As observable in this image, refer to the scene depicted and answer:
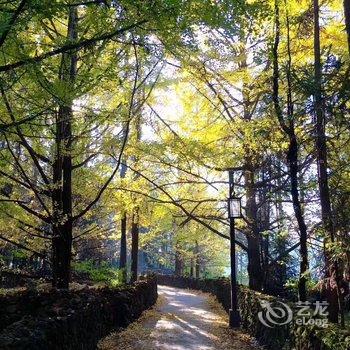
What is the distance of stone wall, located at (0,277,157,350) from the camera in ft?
16.2

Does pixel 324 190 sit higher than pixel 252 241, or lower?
higher

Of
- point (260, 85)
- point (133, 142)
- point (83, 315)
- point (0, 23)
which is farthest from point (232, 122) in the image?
point (0, 23)

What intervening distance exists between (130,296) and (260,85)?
23.7ft

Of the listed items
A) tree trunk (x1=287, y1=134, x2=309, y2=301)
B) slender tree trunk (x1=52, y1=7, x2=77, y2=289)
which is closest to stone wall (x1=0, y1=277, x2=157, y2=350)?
slender tree trunk (x1=52, y1=7, x2=77, y2=289)

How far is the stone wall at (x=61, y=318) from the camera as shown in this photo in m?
4.94

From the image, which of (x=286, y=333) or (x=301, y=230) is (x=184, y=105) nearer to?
(x=301, y=230)

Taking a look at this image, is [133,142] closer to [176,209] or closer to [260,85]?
[260,85]

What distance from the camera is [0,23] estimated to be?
4258mm

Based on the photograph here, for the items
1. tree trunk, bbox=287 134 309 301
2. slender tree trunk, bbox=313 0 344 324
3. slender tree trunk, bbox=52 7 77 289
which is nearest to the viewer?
slender tree trunk, bbox=313 0 344 324

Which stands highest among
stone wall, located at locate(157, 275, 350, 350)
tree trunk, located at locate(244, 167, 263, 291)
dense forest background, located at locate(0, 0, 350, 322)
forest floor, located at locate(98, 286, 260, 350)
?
dense forest background, located at locate(0, 0, 350, 322)

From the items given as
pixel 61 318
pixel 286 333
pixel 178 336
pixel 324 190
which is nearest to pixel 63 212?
pixel 178 336

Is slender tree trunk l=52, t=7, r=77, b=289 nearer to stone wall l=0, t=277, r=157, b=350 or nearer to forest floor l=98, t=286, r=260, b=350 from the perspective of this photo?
stone wall l=0, t=277, r=157, b=350

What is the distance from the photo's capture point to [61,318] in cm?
616

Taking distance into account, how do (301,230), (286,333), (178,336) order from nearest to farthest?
1. (286,333)
2. (301,230)
3. (178,336)
